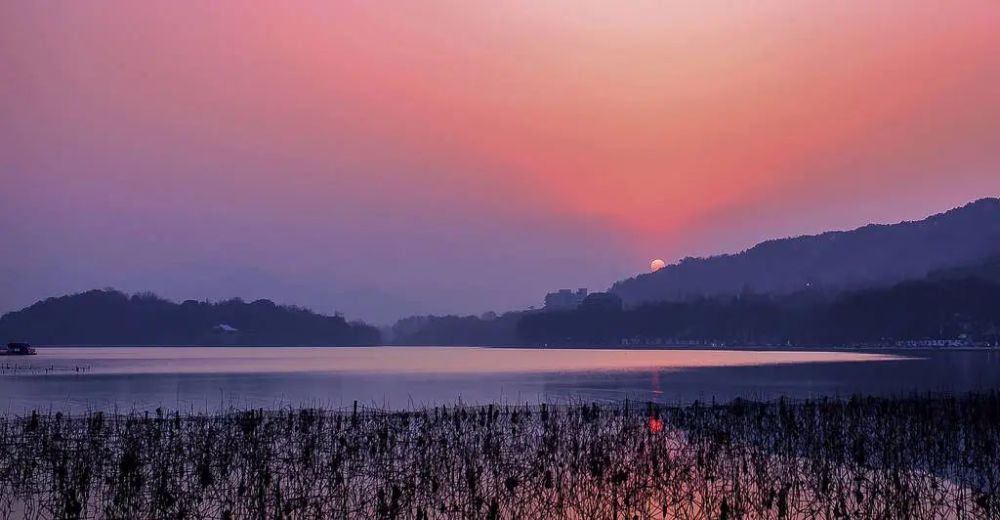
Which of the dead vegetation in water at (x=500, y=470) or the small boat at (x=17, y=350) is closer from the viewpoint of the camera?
the dead vegetation in water at (x=500, y=470)

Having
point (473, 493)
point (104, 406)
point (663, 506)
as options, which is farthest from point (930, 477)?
point (104, 406)

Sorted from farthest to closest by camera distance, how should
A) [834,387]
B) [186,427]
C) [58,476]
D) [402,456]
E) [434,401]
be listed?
[834,387]
[434,401]
[186,427]
[402,456]
[58,476]

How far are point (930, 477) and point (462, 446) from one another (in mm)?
14682

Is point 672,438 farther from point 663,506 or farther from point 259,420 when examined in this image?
point 259,420

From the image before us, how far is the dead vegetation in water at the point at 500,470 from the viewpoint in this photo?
20.2 m

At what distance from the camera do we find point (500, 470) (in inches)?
1007

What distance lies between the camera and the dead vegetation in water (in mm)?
20219

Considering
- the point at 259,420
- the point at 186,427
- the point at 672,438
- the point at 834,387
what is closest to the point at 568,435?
the point at 672,438

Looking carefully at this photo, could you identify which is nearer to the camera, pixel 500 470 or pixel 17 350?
pixel 500 470

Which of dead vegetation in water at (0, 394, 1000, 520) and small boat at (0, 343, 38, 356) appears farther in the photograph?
small boat at (0, 343, 38, 356)

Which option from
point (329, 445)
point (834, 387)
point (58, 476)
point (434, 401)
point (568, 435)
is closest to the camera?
point (58, 476)

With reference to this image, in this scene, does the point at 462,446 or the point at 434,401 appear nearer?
the point at 462,446

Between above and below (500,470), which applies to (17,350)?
above

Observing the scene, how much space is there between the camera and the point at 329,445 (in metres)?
31.3
